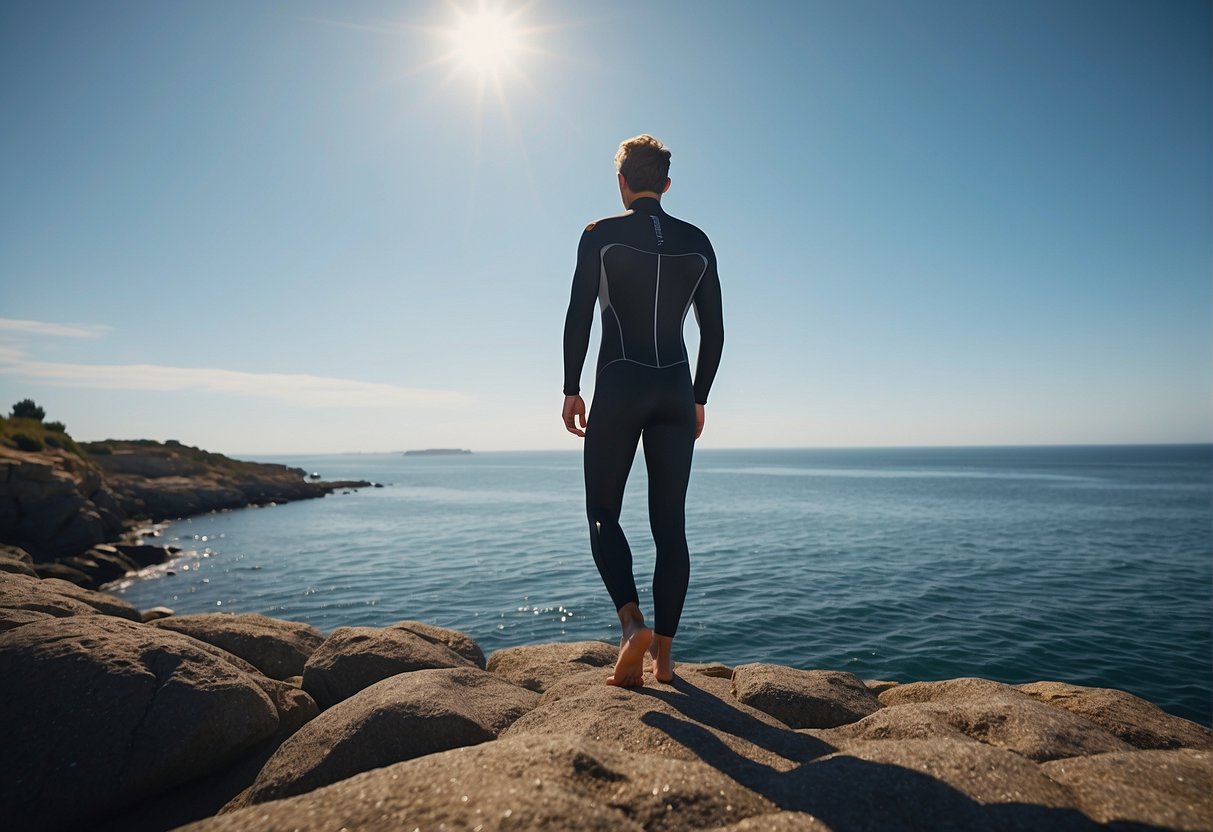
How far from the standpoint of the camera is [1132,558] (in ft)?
69.1

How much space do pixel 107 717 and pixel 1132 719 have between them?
6.51m

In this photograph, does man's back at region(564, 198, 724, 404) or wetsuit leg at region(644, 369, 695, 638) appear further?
man's back at region(564, 198, 724, 404)

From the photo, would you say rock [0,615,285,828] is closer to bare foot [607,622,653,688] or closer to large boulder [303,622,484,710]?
large boulder [303,622,484,710]

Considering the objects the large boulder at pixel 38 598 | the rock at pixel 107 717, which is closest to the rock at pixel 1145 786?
the rock at pixel 107 717

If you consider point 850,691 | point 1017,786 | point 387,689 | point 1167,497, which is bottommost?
point 1167,497

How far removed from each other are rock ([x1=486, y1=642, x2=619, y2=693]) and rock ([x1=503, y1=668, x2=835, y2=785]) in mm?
1566

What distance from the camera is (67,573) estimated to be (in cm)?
1881

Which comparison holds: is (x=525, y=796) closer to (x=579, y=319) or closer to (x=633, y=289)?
(x=579, y=319)

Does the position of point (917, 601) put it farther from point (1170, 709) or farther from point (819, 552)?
point (819, 552)

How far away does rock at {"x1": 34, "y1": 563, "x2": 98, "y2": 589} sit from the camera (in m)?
18.0

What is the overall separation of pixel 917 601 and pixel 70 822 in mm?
15785

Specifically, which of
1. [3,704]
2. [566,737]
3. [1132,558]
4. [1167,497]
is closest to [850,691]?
[566,737]

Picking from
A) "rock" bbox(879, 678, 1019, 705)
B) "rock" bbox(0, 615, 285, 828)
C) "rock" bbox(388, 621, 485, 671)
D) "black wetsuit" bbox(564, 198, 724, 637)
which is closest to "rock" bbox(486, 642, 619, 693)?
"rock" bbox(388, 621, 485, 671)

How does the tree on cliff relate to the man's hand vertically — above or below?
above
